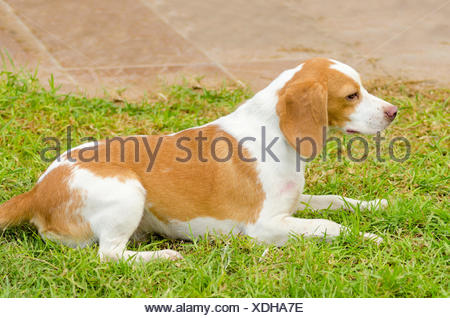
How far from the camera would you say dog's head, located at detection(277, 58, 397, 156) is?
3.85 metres

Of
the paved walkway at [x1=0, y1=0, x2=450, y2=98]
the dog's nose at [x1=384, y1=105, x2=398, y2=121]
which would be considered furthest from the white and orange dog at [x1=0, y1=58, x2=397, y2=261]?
the paved walkway at [x1=0, y1=0, x2=450, y2=98]

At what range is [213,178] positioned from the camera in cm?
402

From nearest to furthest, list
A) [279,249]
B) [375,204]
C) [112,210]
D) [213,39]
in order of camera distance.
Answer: [112,210] < [279,249] < [375,204] < [213,39]

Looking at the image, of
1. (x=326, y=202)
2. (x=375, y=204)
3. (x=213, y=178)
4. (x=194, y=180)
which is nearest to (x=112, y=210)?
(x=194, y=180)

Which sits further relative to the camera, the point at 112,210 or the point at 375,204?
the point at 375,204

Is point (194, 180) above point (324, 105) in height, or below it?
below

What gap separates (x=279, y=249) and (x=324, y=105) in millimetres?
993

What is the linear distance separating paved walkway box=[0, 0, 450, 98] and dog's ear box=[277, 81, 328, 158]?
2837 mm

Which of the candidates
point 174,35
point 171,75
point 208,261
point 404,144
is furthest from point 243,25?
point 208,261

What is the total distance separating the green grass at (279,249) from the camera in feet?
11.7

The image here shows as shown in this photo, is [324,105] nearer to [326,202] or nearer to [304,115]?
[304,115]

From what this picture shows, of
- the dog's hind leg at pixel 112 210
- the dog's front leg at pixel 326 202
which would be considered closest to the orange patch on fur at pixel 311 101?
the dog's front leg at pixel 326 202

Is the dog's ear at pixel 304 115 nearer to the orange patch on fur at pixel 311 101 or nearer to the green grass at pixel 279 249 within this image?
the orange patch on fur at pixel 311 101

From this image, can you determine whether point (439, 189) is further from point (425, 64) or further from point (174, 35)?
point (174, 35)
